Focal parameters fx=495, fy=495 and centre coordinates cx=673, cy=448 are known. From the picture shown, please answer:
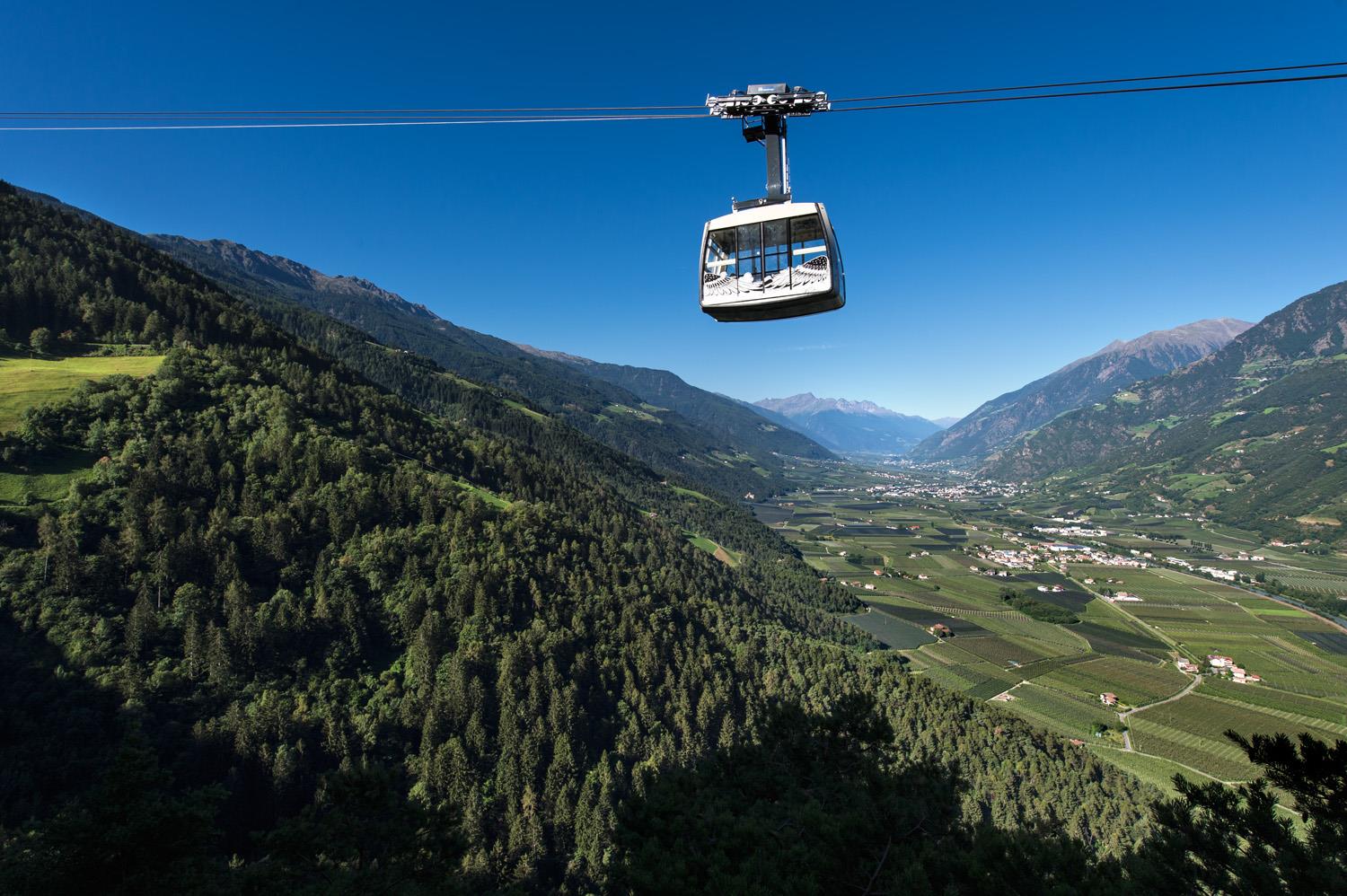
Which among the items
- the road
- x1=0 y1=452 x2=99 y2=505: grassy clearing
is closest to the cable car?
x1=0 y1=452 x2=99 y2=505: grassy clearing

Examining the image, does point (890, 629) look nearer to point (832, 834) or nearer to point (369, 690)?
point (369, 690)

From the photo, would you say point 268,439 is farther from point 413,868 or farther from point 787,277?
point 787,277

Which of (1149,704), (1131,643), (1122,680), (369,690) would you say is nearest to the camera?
(369,690)

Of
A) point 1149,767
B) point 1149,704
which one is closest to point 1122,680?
point 1149,704

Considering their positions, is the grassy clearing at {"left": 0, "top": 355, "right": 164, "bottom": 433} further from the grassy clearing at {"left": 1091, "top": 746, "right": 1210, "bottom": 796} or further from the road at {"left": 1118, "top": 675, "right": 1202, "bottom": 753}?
the road at {"left": 1118, "top": 675, "right": 1202, "bottom": 753}

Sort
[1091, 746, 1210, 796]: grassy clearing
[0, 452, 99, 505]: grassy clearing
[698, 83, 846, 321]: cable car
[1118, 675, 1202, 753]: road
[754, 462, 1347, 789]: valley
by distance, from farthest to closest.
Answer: [754, 462, 1347, 789]: valley, [1118, 675, 1202, 753]: road, [1091, 746, 1210, 796]: grassy clearing, [0, 452, 99, 505]: grassy clearing, [698, 83, 846, 321]: cable car

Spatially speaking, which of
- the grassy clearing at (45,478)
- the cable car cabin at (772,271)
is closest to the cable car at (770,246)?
the cable car cabin at (772,271)
